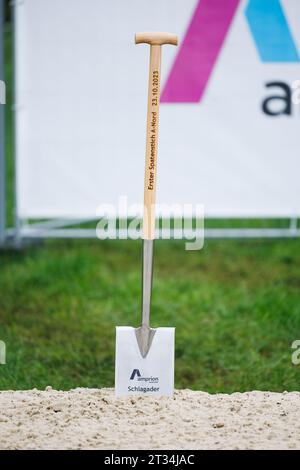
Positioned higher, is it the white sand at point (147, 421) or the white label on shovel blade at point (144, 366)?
the white label on shovel blade at point (144, 366)

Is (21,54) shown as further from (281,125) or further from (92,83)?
(281,125)

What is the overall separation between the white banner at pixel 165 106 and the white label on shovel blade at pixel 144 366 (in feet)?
8.19

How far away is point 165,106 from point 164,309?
4.57ft

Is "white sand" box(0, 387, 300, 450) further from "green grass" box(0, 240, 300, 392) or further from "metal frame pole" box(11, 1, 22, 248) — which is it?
"metal frame pole" box(11, 1, 22, 248)

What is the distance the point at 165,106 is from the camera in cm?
580

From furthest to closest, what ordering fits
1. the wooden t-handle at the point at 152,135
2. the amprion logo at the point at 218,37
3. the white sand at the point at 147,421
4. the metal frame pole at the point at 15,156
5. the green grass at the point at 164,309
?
the metal frame pole at the point at 15,156
the amprion logo at the point at 218,37
the green grass at the point at 164,309
the wooden t-handle at the point at 152,135
the white sand at the point at 147,421

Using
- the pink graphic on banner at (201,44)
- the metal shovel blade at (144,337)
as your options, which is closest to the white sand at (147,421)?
the metal shovel blade at (144,337)

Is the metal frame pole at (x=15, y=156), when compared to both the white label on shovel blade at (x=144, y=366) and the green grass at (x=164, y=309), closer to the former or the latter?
the green grass at (x=164, y=309)

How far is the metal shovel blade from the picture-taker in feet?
11.2

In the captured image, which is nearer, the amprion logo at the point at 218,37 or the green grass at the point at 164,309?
the green grass at the point at 164,309

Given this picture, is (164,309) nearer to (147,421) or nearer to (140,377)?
(140,377)

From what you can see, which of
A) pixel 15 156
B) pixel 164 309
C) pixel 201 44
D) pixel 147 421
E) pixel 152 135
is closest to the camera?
pixel 147 421

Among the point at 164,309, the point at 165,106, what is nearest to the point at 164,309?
the point at 164,309

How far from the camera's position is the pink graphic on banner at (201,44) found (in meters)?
5.70
